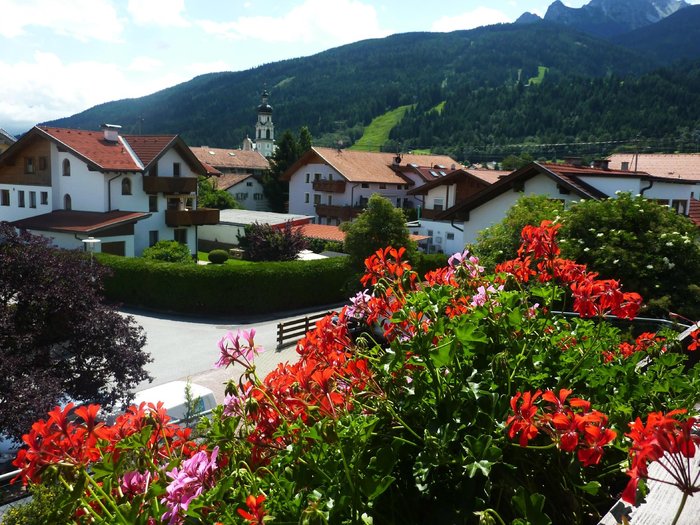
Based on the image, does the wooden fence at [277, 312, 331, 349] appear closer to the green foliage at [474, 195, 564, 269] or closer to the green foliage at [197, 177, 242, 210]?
the green foliage at [474, 195, 564, 269]

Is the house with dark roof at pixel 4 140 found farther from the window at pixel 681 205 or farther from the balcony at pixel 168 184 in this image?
the window at pixel 681 205

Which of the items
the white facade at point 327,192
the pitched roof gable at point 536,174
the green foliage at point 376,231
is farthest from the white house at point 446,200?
the pitched roof gable at point 536,174

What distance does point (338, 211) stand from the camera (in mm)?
55688

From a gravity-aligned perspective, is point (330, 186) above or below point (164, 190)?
above

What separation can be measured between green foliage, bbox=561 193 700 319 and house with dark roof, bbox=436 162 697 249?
10.5 meters

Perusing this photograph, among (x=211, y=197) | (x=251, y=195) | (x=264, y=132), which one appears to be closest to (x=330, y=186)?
(x=211, y=197)

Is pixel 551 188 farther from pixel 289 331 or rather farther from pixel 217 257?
pixel 217 257

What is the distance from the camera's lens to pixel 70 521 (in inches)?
79.0

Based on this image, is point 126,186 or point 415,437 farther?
point 126,186

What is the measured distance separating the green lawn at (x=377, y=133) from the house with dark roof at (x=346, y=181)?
342 feet

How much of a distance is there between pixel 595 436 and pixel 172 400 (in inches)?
538

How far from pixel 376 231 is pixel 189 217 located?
16.2 metres

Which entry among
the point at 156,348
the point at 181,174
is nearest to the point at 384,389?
the point at 156,348

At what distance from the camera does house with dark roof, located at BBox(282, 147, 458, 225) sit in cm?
5619
